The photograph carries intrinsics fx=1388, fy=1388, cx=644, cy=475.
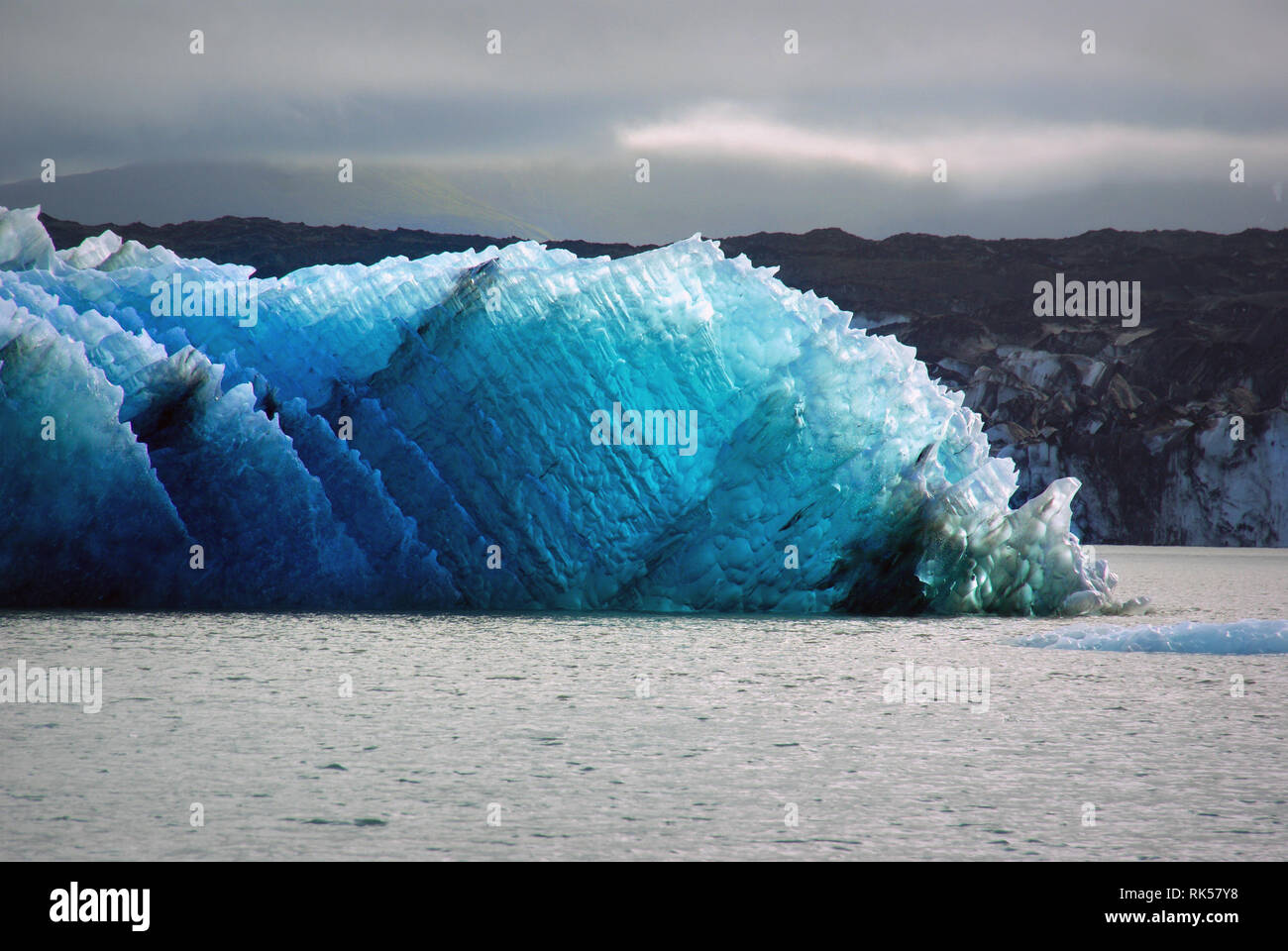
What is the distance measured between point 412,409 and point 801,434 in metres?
3.93

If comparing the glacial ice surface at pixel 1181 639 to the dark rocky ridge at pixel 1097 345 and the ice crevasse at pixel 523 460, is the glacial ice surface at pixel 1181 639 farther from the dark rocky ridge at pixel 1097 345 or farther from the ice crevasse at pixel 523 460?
the dark rocky ridge at pixel 1097 345

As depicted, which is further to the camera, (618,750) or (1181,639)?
(1181,639)

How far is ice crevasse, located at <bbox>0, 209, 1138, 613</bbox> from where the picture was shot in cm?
1312

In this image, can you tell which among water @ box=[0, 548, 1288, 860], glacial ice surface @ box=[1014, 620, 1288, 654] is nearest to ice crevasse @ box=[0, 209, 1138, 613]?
water @ box=[0, 548, 1288, 860]

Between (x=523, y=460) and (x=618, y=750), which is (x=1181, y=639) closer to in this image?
(x=523, y=460)

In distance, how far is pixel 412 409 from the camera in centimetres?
1407

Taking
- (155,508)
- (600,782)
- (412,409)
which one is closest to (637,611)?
(412,409)

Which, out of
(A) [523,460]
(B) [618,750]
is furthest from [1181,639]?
(B) [618,750]

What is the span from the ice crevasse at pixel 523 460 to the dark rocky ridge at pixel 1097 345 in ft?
71.8

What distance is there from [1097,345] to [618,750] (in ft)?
156

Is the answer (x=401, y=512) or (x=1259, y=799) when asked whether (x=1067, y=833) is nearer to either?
(x=1259, y=799)

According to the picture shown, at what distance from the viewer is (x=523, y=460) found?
13.8 m

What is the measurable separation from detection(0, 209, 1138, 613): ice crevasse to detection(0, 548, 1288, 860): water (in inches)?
64.2
